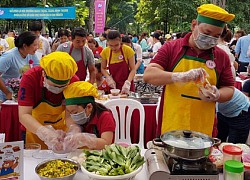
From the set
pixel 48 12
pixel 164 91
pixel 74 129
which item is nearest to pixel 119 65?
pixel 164 91

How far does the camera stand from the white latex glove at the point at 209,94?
1861mm

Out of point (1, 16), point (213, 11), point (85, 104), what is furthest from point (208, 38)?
point (1, 16)

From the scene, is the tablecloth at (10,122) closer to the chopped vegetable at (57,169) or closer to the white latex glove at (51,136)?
the white latex glove at (51,136)

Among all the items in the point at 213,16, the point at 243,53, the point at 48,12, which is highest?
the point at 213,16

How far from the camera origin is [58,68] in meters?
1.87

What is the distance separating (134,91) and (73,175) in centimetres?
265

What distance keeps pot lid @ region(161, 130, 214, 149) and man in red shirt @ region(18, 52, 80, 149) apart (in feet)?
2.42

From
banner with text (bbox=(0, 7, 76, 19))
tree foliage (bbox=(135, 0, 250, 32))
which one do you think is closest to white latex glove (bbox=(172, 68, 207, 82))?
banner with text (bbox=(0, 7, 76, 19))

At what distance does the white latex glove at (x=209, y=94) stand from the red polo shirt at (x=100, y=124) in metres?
0.61

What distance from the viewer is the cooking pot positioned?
4.14 feet

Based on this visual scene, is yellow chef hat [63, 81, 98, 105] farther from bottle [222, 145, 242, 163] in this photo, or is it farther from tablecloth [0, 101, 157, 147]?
tablecloth [0, 101, 157, 147]

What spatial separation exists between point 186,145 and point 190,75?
667mm

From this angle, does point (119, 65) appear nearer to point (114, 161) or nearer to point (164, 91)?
point (164, 91)

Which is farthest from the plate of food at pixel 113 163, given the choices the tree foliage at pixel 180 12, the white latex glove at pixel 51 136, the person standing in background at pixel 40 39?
the tree foliage at pixel 180 12
